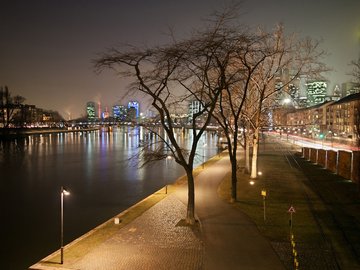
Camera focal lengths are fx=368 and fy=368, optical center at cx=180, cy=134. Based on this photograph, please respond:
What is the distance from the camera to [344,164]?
31.4m

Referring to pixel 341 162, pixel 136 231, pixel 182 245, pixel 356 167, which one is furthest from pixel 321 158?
pixel 182 245

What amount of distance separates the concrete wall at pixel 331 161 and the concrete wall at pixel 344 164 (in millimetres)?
1851

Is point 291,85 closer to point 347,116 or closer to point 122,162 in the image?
point 122,162

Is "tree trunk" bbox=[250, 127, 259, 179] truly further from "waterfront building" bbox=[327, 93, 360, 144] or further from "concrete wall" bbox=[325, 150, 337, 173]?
"waterfront building" bbox=[327, 93, 360, 144]

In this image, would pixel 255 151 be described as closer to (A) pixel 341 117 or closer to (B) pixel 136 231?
(B) pixel 136 231

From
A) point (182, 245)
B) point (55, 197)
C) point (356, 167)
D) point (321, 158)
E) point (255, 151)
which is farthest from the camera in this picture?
point (321, 158)

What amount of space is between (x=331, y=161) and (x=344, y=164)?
473 centimetres

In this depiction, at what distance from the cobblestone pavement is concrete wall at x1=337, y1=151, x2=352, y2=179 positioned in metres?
17.9

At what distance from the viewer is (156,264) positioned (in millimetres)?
12805

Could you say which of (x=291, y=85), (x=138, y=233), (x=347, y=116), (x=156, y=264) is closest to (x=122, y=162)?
(x=291, y=85)

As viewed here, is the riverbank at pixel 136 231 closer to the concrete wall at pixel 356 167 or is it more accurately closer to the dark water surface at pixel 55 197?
the dark water surface at pixel 55 197

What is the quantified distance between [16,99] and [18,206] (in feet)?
384


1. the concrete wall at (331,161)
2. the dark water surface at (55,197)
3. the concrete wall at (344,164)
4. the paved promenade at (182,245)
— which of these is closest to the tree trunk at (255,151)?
the dark water surface at (55,197)

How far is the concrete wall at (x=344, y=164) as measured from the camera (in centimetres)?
3019
